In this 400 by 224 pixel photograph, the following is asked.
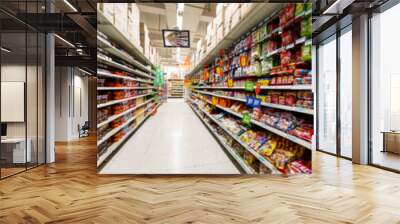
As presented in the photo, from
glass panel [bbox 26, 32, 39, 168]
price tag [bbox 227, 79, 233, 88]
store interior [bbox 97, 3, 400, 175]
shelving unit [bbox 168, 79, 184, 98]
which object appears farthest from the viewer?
glass panel [bbox 26, 32, 39, 168]

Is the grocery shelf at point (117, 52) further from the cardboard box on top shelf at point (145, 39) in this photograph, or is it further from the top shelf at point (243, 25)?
the top shelf at point (243, 25)

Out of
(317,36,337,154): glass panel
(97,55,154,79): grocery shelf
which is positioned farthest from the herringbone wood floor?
(317,36,337,154): glass panel

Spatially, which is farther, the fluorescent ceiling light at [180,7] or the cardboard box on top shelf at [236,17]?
the cardboard box on top shelf at [236,17]

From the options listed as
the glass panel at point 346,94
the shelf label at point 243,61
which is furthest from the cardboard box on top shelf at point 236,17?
the glass panel at point 346,94

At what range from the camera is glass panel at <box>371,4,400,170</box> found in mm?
5129

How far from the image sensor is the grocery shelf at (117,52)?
412 cm

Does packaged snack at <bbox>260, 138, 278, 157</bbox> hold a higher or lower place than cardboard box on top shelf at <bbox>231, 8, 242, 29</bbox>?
lower

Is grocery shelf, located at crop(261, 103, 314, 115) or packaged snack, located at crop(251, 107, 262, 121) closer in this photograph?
grocery shelf, located at crop(261, 103, 314, 115)

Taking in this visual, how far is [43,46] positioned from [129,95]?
7.18 ft

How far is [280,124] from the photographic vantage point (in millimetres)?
4172

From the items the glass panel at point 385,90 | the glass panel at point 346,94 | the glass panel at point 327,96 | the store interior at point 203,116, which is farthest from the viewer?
the glass panel at point 327,96

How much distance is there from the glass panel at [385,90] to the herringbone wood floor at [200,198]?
28.5 inches

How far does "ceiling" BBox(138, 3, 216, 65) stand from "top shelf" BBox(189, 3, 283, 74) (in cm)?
26

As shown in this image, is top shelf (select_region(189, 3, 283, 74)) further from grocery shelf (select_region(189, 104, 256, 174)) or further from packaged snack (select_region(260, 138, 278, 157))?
packaged snack (select_region(260, 138, 278, 157))
